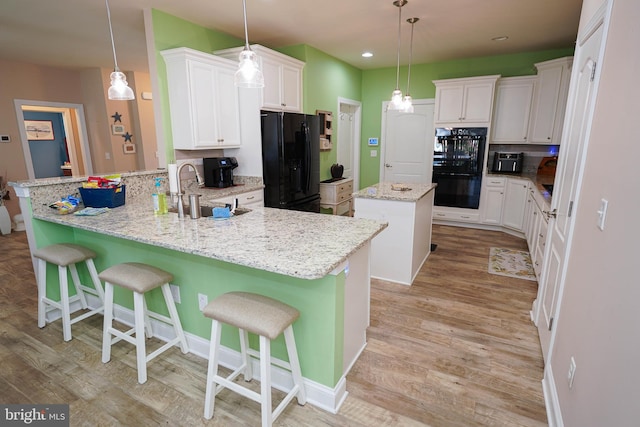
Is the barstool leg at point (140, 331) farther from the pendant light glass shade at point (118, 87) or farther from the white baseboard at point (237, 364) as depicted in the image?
the pendant light glass shade at point (118, 87)

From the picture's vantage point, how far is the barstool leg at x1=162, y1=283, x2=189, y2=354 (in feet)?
→ 6.62

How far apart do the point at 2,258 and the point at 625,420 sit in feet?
18.3

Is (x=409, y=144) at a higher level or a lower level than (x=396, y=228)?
higher

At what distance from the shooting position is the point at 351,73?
5668 millimetres

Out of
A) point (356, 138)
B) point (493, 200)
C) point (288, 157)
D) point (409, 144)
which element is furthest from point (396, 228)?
point (356, 138)

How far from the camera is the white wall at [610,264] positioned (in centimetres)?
100

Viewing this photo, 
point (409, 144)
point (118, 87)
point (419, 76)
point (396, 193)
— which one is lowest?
point (396, 193)

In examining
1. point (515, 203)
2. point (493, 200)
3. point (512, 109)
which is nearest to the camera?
point (515, 203)

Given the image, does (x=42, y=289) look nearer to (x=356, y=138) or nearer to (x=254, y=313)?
(x=254, y=313)

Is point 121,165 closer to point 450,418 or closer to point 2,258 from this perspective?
point 2,258

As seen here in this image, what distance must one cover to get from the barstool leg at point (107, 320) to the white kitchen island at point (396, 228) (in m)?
2.12

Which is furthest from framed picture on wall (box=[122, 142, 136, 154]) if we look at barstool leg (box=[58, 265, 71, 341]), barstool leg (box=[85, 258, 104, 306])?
barstool leg (box=[58, 265, 71, 341])

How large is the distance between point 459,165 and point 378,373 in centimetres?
395

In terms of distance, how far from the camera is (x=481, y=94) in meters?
4.80
